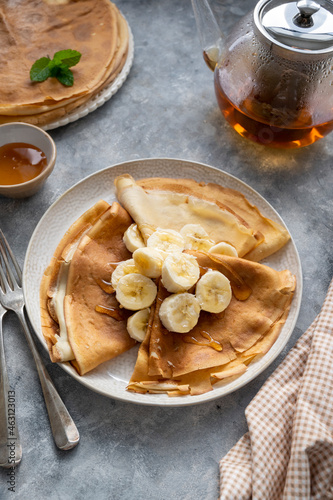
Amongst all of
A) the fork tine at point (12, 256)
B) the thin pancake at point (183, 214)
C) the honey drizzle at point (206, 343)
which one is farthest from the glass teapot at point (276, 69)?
the fork tine at point (12, 256)

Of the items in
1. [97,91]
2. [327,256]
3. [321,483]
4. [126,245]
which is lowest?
[321,483]

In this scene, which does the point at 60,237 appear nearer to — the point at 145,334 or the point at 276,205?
the point at 145,334

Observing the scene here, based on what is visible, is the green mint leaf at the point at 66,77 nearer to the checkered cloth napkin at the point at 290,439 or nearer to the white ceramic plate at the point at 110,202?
the white ceramic plate at the point at 110,202

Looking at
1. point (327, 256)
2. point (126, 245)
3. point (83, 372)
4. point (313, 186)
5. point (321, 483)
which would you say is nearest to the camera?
point (321, 483)

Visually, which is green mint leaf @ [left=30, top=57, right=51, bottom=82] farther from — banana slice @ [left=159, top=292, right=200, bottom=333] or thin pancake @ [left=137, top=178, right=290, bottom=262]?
banana slice @ [left=159, top=292, right=200, bottom=333]

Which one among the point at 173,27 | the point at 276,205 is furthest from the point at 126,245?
the point at 173,27

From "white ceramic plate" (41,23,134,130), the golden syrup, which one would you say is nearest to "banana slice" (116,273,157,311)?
the golden syrup

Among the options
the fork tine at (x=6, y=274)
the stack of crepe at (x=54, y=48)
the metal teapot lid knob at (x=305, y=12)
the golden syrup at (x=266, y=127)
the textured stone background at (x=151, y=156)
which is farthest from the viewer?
the stack of crepe at (x=54, y=48)
